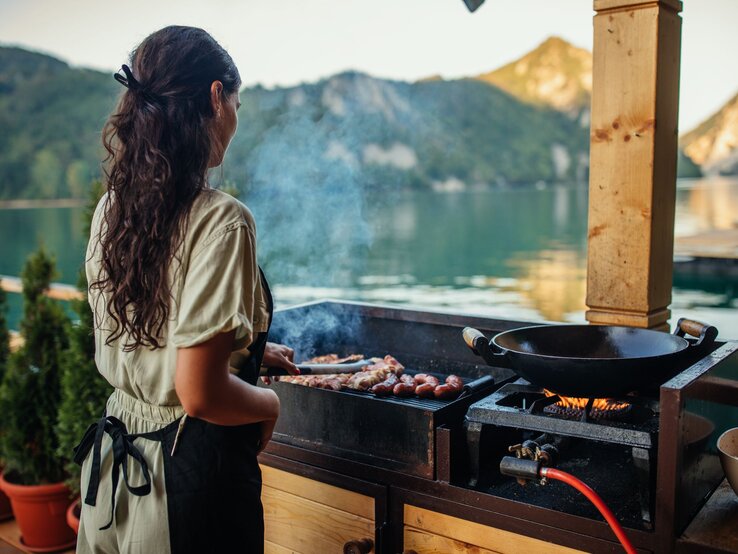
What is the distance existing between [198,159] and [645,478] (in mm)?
1316

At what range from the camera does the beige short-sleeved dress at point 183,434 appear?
1379 mm

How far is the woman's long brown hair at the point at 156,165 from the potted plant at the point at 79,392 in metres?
2.12

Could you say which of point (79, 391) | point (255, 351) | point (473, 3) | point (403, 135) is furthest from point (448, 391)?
point (403, 135)

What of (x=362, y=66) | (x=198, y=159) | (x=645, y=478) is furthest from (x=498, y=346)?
(x=362, y=66)

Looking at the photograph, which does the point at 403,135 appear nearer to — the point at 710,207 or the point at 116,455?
the point at 710,207

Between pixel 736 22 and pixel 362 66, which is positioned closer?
pixel 736 22

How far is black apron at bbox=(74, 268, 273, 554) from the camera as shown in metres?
1.55

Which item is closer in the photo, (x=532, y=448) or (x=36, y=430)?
(x=532, y=448)

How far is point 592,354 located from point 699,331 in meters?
0.36

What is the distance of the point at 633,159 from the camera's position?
2500 mm

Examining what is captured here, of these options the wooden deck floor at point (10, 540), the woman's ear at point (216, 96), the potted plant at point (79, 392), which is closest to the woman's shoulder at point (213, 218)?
the woman's ear at point (216, 96)

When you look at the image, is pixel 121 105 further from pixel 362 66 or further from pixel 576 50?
pixel 576 50

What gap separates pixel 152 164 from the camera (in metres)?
1.44

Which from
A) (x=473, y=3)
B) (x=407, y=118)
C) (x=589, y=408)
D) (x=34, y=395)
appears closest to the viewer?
(x=589, y=408)
